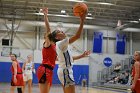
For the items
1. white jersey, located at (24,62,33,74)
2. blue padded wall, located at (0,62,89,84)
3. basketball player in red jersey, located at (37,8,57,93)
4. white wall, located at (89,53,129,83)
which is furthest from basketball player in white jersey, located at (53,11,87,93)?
white wall, located at (89,53,129,83)

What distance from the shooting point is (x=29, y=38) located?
1032 inches

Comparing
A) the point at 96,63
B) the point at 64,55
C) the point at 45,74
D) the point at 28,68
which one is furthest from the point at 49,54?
the point at 96,63

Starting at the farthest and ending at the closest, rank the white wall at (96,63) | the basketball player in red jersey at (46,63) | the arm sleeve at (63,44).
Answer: the white wall at (96,63) → the basketball player in red jersey at (46,63) → the arm sleeve at (63,44)

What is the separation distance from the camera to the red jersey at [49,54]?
549 centimetres

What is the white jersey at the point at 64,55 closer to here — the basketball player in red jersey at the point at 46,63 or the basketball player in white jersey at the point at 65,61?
the basketball player in white jersey at the point at 65,61

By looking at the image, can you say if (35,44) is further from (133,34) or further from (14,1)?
(133,34)

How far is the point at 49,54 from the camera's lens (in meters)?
5.50

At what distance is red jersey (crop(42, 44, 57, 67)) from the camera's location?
216 inches

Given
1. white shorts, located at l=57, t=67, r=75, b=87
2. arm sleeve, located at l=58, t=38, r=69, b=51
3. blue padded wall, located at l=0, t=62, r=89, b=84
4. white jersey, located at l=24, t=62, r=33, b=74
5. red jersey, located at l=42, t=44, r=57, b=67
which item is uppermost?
arm sleeve, located at l=58, t=38, r=69, b=51

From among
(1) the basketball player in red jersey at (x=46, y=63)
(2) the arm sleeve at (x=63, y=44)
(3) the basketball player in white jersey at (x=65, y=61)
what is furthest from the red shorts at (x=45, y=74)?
(2) the arm sleeve at (x=63, y=44)

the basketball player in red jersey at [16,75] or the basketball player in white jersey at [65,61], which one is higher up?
the basketball player in white jersey at [65,61]

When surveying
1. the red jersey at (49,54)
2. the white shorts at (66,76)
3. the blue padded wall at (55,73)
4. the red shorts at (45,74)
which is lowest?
the blue padded wall at (55,73)

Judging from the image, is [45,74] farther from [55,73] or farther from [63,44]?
[55,73]

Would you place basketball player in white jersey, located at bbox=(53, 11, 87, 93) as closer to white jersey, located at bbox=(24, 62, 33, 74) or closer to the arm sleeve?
the arm sleeve
